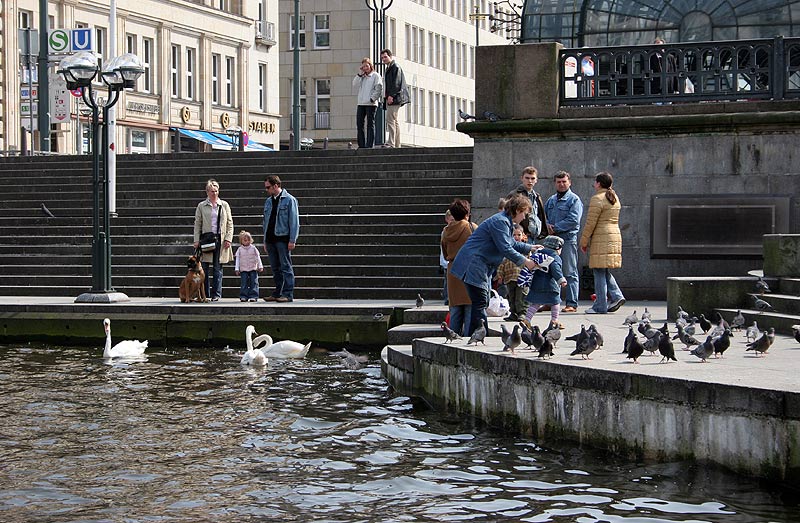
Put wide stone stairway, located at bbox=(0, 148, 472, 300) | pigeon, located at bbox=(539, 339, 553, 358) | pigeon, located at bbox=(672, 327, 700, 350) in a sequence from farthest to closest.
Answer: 1. wide stone stairway, located at bbox=(0, 148, 472, 300)
2. pigeon, located at bbox=(672, 327, 700, 350)
3. pigeon, located at bbox=(539, 339, 553, 358)

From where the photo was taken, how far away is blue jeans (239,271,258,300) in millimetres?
21328

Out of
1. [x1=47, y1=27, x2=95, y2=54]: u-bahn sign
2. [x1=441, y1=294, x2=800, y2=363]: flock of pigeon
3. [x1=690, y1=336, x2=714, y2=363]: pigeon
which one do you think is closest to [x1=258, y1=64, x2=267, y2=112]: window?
[x1=47, y1=27, x2=95, y2=54]: u-bahn sign

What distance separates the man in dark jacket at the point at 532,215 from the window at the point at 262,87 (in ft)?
170

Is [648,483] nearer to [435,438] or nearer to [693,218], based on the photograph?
[435,438]

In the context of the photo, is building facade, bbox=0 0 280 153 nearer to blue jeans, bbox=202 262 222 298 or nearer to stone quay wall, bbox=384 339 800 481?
blue jeans, bbox=202 262 222 298

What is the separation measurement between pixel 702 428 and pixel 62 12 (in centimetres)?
4482

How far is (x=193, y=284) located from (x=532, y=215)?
19.9ft

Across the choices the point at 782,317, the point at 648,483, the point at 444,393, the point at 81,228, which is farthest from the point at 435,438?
the point at 81,228

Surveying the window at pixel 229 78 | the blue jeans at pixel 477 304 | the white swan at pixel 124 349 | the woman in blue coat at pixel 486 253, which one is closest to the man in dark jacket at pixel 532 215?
the woman in blue coat at pixel 486 253

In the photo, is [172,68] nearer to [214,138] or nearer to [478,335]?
[214,138]

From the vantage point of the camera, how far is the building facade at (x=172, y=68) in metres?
49.7

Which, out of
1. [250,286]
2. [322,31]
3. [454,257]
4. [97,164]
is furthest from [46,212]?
[322,31]

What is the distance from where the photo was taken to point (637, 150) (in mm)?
21328

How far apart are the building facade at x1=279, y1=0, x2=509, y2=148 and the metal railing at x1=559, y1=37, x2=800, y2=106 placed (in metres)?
54.9
